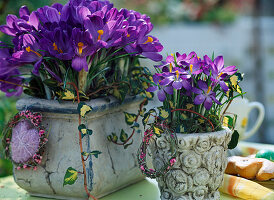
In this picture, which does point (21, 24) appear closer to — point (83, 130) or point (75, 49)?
point (75, 49)

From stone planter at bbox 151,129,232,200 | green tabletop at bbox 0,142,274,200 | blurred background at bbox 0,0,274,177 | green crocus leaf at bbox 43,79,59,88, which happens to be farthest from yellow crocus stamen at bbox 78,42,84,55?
blurred background at bbox 0,0,274,177

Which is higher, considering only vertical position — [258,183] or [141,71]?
[141,71]

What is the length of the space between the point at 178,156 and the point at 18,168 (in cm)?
35

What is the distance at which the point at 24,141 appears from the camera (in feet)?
2.59

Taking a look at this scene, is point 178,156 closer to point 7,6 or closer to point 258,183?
point 258,183

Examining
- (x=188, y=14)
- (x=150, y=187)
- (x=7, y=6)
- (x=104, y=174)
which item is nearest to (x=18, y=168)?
(x=104, y=174)

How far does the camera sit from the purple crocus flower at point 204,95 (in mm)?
718

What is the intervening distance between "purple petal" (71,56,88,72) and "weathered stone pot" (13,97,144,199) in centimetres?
10

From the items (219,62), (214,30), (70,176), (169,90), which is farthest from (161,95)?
(214,30)

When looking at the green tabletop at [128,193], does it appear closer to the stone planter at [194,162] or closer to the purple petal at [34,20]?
the stone planter at [194,162]

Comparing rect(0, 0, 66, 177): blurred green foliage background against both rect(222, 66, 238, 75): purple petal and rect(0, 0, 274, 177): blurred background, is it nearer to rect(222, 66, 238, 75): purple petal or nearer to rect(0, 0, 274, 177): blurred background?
rect(222, 66, 238, 75): purple petal

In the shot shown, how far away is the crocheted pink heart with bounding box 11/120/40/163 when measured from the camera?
787 millimetres

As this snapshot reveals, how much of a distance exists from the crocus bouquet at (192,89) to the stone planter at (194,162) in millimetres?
30

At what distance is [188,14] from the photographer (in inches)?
212
